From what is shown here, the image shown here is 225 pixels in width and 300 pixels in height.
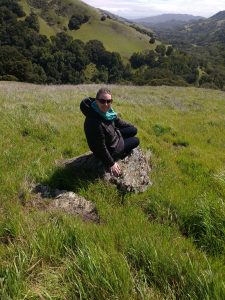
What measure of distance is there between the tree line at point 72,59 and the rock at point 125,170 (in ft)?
253

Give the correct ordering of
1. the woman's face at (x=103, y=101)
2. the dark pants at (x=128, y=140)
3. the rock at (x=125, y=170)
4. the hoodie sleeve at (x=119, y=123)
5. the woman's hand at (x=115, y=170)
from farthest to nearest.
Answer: the hoodie sleeve at (x=119, y=123) → the dark pants at (x=128, y=140) → the rock at (x=125, y=170) → the woman's hand at (x=115, y=170) → the woman's face at (x=103, y=101)

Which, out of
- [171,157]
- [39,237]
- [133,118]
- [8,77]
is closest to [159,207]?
[39,237]

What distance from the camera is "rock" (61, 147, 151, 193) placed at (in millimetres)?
6844

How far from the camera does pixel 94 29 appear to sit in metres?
183

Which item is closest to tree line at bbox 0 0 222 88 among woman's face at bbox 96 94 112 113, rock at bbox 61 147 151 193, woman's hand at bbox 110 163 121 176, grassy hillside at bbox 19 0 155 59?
grassy hillside at bbox 19 0 155 59

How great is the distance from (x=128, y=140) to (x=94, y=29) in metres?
187

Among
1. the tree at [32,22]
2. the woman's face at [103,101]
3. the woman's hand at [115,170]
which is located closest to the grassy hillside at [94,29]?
the tree at [32,22]

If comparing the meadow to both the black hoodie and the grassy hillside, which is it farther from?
the grassy hillside

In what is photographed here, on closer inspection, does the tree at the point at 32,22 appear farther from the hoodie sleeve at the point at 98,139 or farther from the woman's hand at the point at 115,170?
the woman's hand at the point at 115,170

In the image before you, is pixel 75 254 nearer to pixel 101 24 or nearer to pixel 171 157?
pixel 171 157

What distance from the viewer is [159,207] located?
20.0 feet

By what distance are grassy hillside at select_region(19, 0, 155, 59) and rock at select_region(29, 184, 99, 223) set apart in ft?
530

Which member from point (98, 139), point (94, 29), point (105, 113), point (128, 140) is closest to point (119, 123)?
point (128, 140)

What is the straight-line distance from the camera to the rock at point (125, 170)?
22.5 feet
